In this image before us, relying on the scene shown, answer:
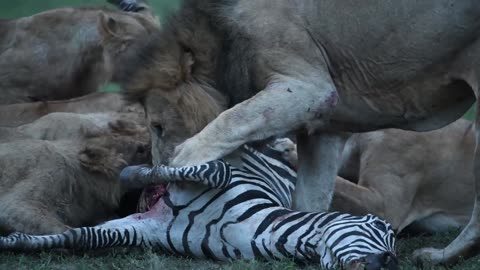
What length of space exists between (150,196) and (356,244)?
111 centimetres

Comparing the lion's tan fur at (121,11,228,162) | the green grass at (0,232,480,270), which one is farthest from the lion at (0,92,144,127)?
the green grass at (0,232,480,270)

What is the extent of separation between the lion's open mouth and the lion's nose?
3.57 ft

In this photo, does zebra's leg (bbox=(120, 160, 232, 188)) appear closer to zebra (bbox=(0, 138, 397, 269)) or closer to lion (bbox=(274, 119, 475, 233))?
zebra (bbox=(0, 138, 397, 269))

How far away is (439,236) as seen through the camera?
5.36 meters

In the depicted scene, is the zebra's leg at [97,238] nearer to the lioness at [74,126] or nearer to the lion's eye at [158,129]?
the lion's eye at [158,129]

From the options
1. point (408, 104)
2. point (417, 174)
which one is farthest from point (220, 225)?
Result: point (417, 174)

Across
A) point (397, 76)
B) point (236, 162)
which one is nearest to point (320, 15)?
point (397, 76)

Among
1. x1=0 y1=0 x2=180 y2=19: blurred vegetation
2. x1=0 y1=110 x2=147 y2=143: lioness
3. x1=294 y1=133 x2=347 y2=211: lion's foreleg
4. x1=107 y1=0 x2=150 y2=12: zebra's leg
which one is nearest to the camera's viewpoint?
x1=294 y1=133 x2=347 y2=211: lion's foreleg

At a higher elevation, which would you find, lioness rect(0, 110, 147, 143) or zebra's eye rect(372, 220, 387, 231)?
zebra's eye rect(372, 220, 387, 231)

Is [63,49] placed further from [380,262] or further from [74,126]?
[380,262]

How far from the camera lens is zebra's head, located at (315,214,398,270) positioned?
3.72 m

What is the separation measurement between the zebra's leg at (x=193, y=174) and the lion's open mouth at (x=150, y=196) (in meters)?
0.26

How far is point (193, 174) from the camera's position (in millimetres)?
4215

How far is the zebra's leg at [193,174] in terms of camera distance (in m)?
4.20
